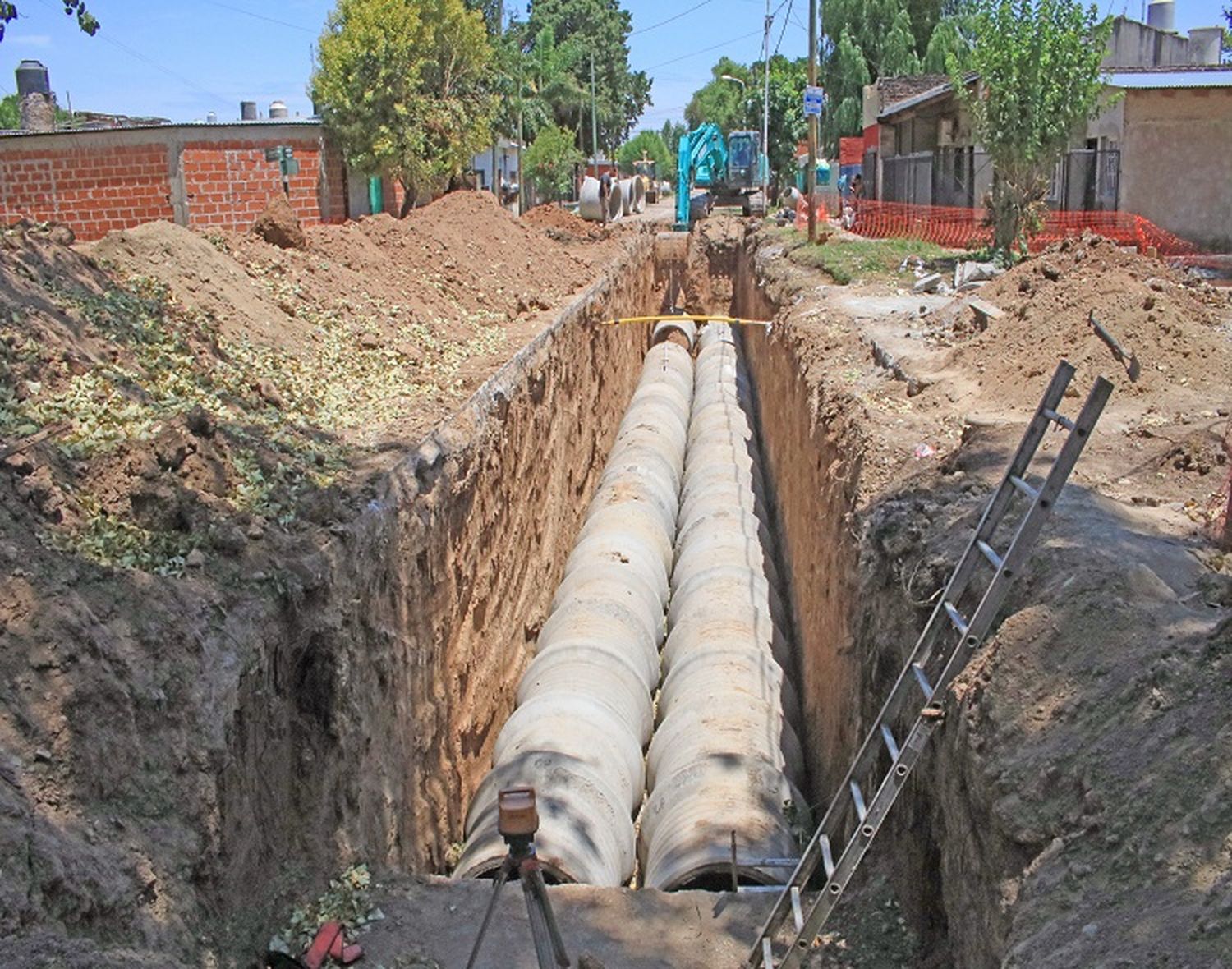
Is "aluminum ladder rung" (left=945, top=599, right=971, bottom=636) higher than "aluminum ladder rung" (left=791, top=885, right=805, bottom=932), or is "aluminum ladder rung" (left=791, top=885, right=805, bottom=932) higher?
"aluminum ladder rung" (left=945, top=599, right=971, bottom=636)

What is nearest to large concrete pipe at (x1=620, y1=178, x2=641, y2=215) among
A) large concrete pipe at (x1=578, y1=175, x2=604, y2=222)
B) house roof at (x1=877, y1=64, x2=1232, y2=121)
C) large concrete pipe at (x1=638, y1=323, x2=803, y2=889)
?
large concrete pipe at (x1=578, y1=175, x2=604, y2=222)

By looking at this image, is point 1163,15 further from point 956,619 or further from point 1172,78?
point 956,619

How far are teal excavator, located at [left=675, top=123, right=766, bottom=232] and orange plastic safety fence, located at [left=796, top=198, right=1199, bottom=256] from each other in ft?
9.18

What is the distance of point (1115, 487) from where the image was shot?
6.89 metres

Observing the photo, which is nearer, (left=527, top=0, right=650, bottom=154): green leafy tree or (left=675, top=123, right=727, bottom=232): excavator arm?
(left=675, top=123, right=727, bottom=232): excavator arm

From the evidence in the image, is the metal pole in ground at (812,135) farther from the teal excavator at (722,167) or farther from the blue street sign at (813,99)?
the teal excavator at (722,167)

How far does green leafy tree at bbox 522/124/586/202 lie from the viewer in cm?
4462

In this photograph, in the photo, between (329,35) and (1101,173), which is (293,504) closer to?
(1101,173)

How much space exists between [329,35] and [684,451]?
14568 millimetres

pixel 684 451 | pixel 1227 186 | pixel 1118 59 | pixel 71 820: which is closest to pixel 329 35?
pixel 684 451

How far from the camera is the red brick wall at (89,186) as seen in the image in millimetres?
20609

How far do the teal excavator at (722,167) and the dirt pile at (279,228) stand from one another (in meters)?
21.6

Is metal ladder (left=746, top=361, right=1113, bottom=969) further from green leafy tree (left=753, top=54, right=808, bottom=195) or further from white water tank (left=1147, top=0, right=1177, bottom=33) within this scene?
green leafy tree (left=753, top=54, right=808, bottom=195)

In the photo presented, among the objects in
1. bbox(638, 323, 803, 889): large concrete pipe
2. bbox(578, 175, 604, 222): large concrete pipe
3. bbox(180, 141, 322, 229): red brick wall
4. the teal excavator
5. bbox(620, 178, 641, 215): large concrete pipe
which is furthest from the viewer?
bbox(620, 178, 641, 215): large concrete pipe
